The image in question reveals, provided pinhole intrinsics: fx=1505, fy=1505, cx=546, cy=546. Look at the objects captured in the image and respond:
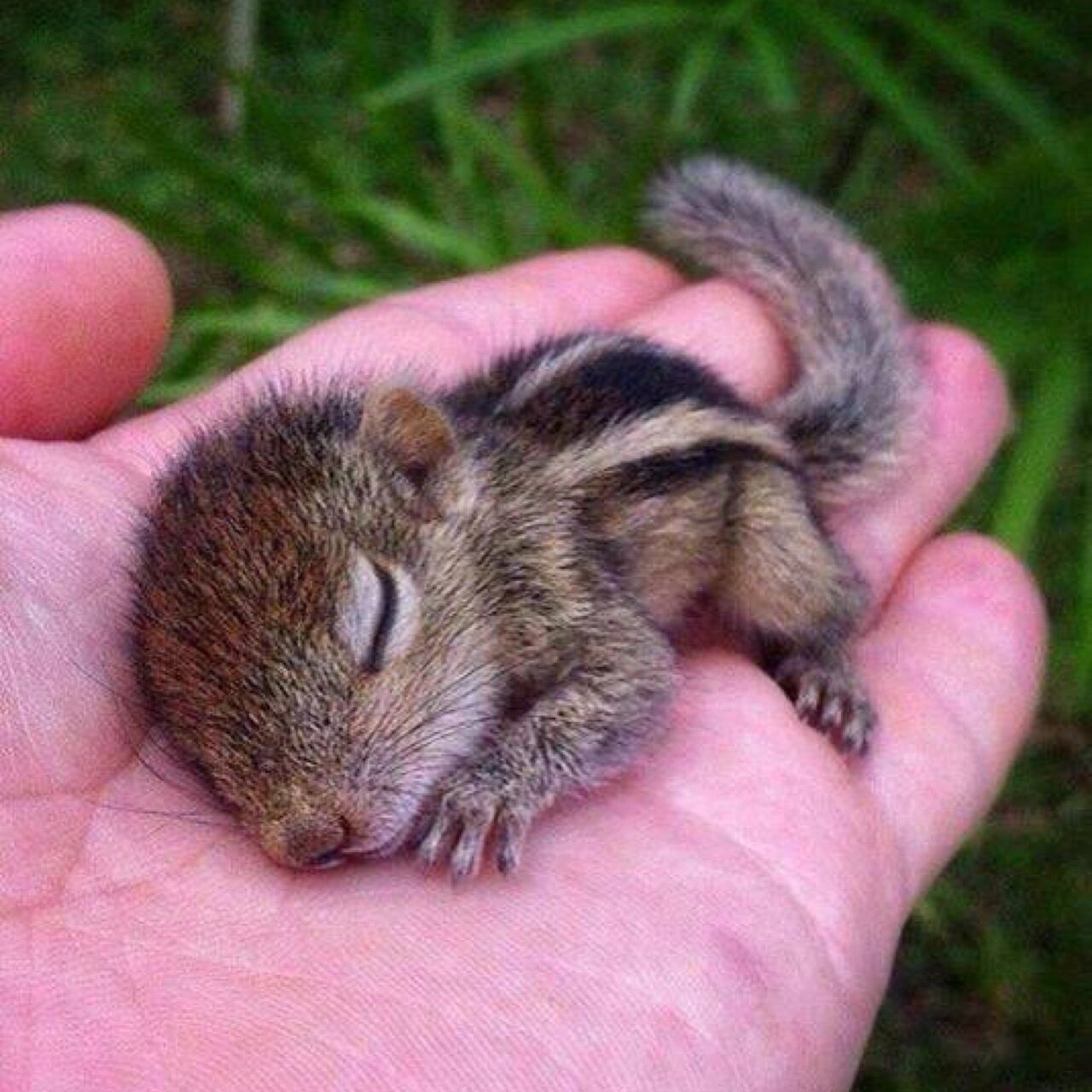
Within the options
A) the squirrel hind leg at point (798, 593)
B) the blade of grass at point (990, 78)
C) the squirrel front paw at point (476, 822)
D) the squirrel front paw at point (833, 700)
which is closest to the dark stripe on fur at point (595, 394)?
the squirrel hind leg at point (798, 593)

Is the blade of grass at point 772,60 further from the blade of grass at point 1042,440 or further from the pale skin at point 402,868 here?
the pale skin at point 402,868

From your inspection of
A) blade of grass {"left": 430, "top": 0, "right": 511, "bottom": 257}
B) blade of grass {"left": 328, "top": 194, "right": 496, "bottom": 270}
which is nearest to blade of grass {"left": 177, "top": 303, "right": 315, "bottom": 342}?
blade of grass {"left": 328, "top": 194, "right": 496, "bottom": 270}

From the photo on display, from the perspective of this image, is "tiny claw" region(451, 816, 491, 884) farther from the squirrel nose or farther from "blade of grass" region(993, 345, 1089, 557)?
"blade of grass" region(993, 345, 1089, 557)

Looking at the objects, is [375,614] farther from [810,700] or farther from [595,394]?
[810,700]

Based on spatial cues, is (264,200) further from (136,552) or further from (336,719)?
(336,719)

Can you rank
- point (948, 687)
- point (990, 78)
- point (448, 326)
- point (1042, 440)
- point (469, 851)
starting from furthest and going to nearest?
point (990, 78) → point (1042, 440) → point (448, 326) → point (948, 687) → point (469, 851)

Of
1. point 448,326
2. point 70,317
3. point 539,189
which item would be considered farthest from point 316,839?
point 539,189

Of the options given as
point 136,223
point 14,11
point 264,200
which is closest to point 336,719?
point 264,200
